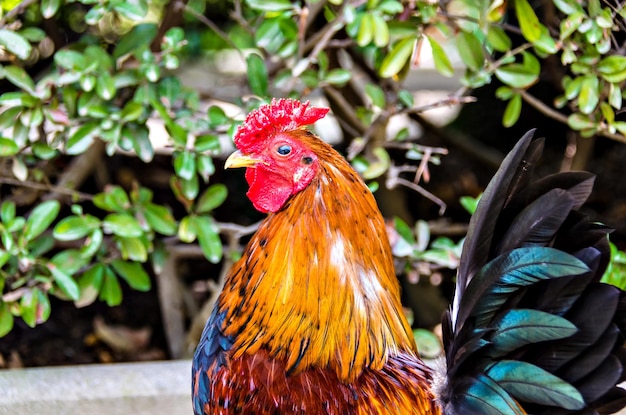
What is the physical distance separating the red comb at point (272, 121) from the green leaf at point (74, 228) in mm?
825

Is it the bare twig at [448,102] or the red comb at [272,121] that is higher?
the red comb at [272,121]

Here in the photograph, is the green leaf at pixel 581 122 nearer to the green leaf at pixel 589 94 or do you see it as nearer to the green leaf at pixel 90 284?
the green leaf at pixel 589 94

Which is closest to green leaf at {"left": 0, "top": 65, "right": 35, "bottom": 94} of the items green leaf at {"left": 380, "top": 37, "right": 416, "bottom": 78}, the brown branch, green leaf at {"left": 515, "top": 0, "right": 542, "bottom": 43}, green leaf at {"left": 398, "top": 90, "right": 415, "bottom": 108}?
the brown branch

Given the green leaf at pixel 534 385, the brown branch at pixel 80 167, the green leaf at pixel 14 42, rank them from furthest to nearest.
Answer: the brown branch at pixel 80 167 → the green leaf at pixel 14 42 → the green leaf at pixel 534 385

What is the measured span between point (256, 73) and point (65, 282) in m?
0.92

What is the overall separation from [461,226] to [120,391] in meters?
1.62

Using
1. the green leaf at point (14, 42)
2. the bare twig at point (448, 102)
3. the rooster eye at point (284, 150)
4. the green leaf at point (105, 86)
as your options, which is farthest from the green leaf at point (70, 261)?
the bare twig at point (448, 102)

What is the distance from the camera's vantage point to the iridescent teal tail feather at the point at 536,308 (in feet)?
5.37

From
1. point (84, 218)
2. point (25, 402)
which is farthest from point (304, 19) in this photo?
point (25, 402)

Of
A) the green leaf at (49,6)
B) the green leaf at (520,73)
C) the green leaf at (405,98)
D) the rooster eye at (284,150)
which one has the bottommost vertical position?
the green leaf at (405,98)

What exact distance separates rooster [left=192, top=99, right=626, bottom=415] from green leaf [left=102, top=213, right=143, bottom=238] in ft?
2.17

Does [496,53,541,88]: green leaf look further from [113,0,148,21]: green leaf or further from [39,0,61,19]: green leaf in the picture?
[39,0,61,19]: green leaf

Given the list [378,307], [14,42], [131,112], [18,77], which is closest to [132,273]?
[131,112]

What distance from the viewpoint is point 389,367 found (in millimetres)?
1783
